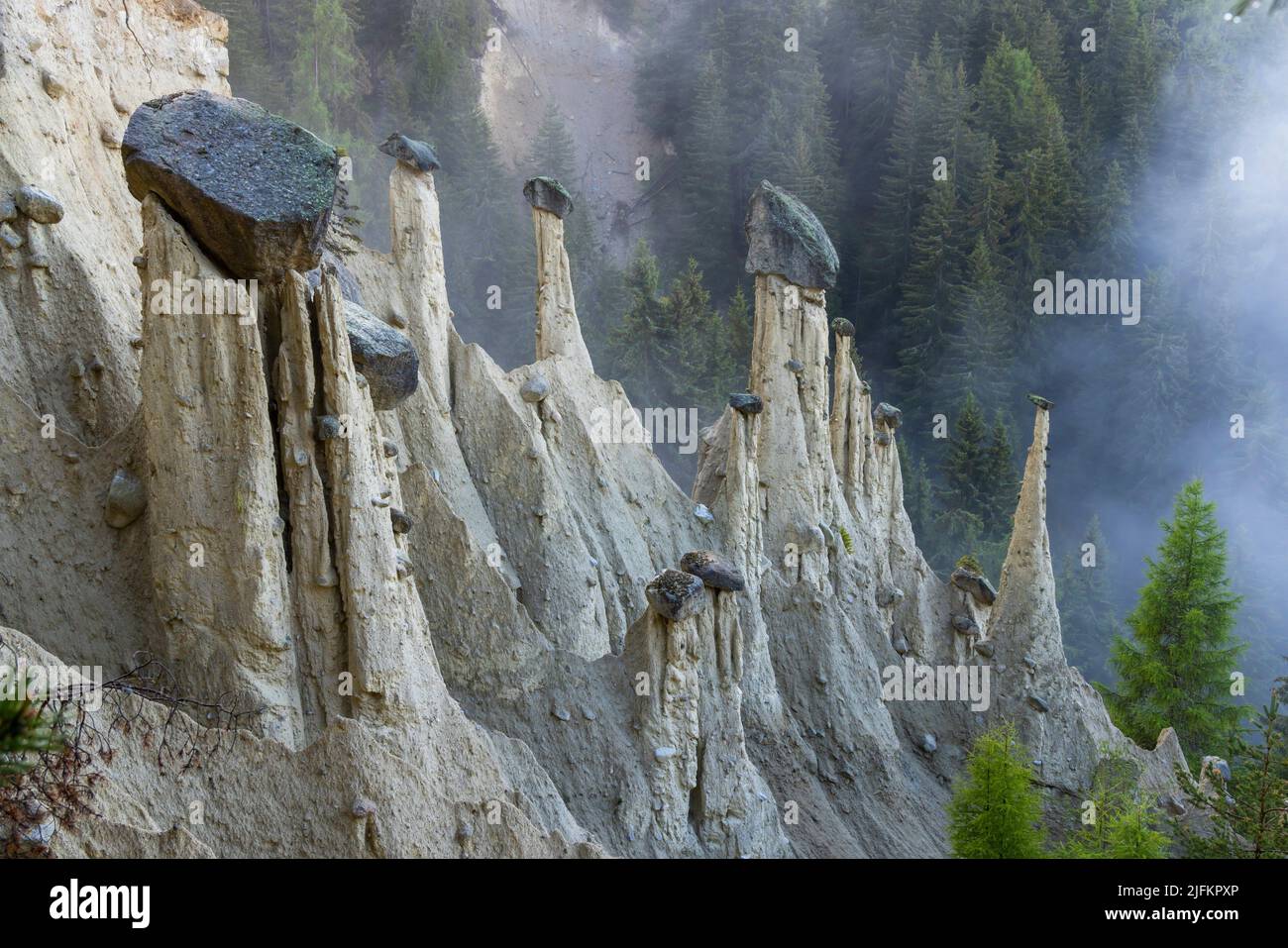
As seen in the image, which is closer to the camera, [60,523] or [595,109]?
[60,523]

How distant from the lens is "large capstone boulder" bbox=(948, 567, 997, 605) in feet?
78.3

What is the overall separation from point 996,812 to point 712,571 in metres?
5.12

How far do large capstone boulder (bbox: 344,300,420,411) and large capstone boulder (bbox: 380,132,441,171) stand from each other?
564 cm

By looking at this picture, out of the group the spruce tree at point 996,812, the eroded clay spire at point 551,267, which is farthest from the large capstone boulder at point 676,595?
the eroded clay spire at point 551,267

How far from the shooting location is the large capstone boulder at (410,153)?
18.5m

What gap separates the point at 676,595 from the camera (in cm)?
1434

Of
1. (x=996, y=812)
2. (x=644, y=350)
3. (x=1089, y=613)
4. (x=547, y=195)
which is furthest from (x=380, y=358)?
(x=1089, y=613)

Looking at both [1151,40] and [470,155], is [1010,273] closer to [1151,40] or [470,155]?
[1151,40]

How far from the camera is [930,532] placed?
4466 centimetres

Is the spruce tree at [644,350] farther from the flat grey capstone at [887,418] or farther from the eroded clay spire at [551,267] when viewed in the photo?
the eroded clay spire at [551,267]

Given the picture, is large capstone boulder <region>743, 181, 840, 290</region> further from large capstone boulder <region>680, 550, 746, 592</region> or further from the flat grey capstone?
large capstone boulder <region>680, 550, 746, 592</region>

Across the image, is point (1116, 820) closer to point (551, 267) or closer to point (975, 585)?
point (975, 585)

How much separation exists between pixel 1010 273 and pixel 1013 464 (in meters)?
10.2
